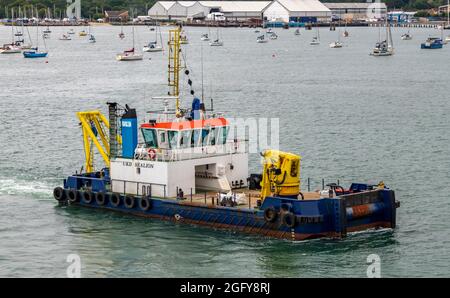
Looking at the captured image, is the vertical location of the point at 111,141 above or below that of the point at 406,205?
above

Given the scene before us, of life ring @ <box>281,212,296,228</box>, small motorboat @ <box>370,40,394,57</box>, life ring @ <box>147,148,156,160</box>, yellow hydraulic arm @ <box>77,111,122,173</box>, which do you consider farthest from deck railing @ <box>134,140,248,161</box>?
small motorboat @ <box>370,40,394,57</box>

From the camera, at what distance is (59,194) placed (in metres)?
41.6

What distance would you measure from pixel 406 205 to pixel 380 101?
44.3 metres

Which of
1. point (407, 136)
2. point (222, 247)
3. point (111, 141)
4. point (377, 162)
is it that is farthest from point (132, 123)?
point (407, 136)

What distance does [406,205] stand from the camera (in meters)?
41.3

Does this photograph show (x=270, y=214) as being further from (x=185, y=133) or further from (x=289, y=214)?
(x=185, y=133)

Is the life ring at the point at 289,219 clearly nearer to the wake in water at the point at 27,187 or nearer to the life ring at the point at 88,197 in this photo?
the life ring at the point at 88,197

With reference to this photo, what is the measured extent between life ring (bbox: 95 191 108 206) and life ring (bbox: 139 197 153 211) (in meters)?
2.02

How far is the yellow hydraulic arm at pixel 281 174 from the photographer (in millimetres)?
35344

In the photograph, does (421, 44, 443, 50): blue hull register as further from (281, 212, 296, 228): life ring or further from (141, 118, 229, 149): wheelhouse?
(281, 212, 296, 228): life ring

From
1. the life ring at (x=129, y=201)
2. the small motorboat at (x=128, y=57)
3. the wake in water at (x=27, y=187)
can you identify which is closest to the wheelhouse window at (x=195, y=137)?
the life ring at (x=129, y=201)

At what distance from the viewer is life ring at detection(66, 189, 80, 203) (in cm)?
4094

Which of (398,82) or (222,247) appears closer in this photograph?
(222,247)
